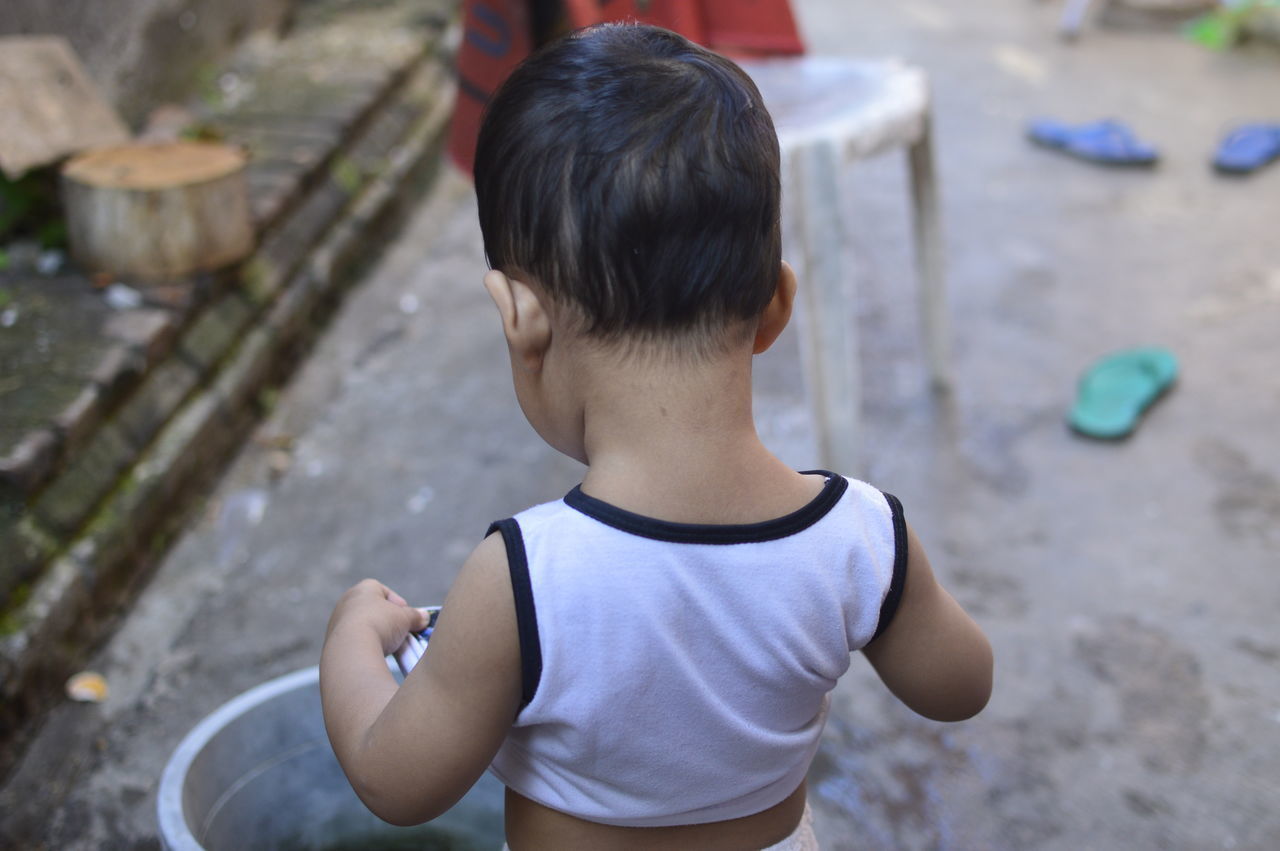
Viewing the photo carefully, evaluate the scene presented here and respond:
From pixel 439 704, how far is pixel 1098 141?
4.29 m

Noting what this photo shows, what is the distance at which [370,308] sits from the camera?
3.47m

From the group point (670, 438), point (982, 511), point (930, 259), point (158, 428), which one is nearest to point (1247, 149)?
point (930, 259)

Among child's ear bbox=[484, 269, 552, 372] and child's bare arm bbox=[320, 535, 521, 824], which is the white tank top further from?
child's ear bbox=[484, 269, 552, 372]

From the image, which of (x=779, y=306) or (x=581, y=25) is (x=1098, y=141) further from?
(x=779, y=306)

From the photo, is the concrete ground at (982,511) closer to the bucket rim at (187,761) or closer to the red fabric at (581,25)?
the bucket rim at (187,761)

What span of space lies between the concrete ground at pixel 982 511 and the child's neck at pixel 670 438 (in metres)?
1.03

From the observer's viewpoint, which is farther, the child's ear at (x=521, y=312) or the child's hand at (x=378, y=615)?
the child's hand at (x=378, y=615)

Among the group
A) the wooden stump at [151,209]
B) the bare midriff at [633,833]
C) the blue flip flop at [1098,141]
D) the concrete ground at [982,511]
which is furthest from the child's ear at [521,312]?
the blue flip flop at [1098,141]

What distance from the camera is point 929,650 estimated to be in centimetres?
102

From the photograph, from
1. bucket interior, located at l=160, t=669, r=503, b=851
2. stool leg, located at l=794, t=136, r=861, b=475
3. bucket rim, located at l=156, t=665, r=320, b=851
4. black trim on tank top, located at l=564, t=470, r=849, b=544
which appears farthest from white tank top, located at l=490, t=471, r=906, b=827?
stool leg, located at l=794, t=136, r=861, b=475

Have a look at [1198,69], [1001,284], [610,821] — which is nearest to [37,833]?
[610,821]

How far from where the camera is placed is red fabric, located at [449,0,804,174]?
253 centimetres

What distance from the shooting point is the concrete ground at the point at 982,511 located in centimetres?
184

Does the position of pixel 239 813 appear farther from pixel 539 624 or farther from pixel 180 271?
pixel 180 271
